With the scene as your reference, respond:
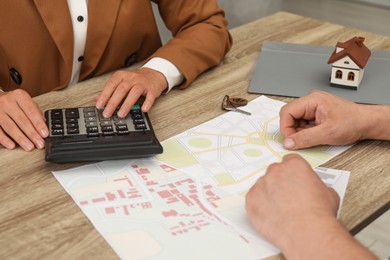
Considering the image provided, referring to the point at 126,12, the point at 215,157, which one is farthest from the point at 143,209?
the point at 126,12

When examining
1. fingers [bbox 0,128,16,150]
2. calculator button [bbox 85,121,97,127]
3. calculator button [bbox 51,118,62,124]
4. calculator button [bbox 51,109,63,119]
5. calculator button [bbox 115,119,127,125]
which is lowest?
fingers [bbox 0,128,16,150]

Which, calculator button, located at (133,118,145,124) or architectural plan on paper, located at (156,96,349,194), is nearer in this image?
architectural plan on paper, located at (156,96,349,194)

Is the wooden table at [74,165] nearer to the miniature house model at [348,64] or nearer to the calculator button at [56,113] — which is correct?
the calculator button at [56,113]

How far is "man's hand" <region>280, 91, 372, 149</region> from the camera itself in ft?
3.38

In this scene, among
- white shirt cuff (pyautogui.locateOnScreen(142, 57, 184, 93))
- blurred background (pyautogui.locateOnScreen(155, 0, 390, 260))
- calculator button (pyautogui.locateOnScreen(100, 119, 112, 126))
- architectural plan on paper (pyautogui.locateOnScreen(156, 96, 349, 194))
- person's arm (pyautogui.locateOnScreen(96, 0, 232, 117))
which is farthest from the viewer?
blurred background (pyautogui.locateOnScreen(155, 0, 390, 260))

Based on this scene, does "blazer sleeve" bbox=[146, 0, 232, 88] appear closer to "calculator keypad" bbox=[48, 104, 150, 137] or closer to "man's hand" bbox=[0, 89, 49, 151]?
"calculator keypad" bbox=[48, 104, 150, 137]

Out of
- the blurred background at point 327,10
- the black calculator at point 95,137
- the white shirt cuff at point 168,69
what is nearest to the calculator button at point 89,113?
the black calculator at point 95,137

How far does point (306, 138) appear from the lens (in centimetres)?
103

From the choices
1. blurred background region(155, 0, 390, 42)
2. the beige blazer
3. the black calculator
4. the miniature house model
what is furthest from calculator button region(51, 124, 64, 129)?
blurred background region(155, 0, 390, 42)

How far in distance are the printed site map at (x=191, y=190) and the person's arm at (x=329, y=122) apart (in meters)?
0.02

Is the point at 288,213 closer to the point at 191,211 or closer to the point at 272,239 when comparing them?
the point at 272,239

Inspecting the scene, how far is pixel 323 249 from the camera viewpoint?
29.4 inches

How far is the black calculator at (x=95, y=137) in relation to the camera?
979 mm

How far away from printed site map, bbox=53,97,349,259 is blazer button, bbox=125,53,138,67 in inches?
17.5
